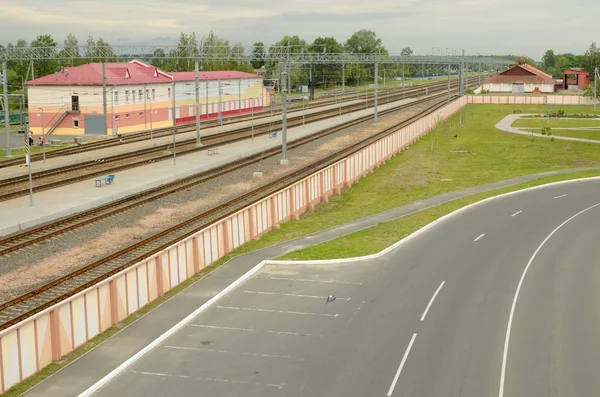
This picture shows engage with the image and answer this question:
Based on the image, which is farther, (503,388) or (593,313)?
(593,313)

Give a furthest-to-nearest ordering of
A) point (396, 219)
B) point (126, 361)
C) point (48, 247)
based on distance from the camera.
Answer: point (396, 219) < point (48, 247) < point (126, 361)

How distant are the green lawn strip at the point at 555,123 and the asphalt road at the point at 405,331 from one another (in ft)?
191

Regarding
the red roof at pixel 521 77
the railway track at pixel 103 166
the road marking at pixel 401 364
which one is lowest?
the road marking at pixel 401 364

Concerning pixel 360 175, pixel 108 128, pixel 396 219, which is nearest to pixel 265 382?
pixel 396 219

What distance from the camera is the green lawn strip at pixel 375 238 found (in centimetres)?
2934

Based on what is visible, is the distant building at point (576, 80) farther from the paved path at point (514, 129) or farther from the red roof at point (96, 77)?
the red roof at point (96, 77)

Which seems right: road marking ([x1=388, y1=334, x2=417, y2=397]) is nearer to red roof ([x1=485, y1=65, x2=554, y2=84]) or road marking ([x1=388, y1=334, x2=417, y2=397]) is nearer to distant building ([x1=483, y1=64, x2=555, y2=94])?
distant building ([x1=483, y1=64, x2=555, y2=94])

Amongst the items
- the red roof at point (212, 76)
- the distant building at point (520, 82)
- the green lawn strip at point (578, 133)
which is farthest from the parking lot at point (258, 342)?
the distant building at point (520, 82)

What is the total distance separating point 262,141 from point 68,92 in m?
22.1

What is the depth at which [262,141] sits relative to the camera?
68.6 meters

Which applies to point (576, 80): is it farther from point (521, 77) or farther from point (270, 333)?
point (270, 333)

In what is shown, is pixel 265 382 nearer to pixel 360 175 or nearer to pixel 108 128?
pixel 360 175

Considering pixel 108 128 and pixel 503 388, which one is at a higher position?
pixel 108 128

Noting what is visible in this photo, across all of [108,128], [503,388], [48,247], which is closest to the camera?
[503,388]
